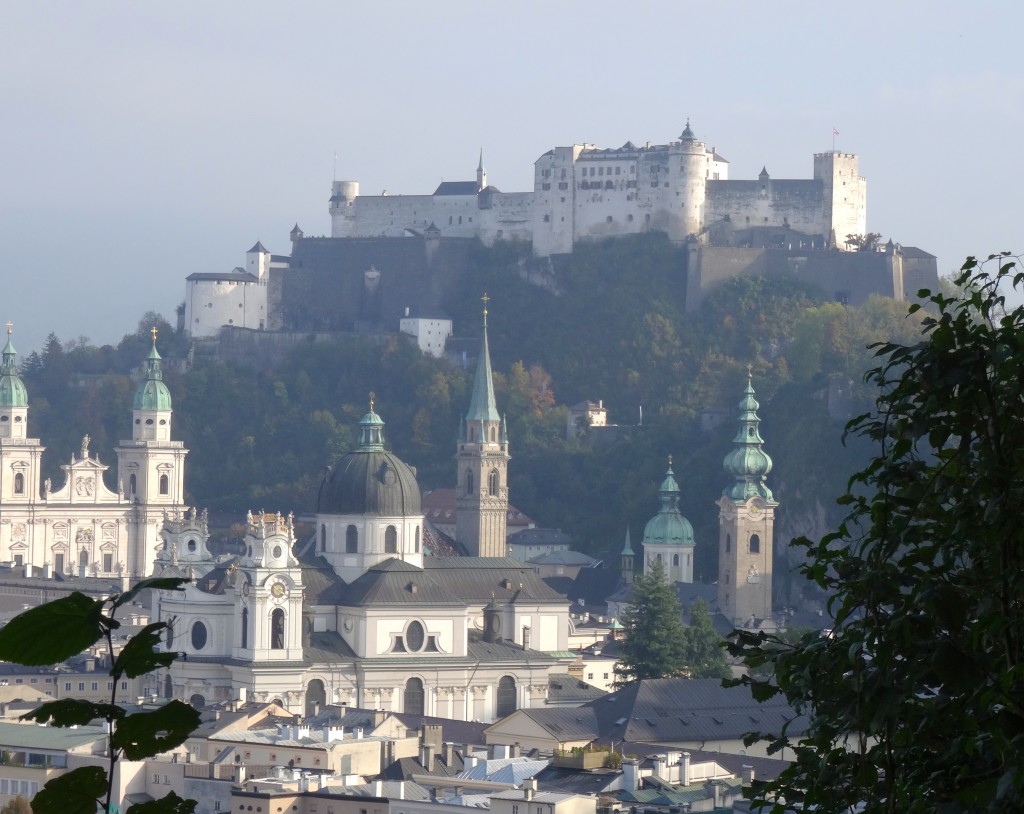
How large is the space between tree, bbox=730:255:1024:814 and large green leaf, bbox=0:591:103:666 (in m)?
2.29

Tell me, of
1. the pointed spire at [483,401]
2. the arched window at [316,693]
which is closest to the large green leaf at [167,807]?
the arched window at [316,693]

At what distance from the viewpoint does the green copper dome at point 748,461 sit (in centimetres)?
8856

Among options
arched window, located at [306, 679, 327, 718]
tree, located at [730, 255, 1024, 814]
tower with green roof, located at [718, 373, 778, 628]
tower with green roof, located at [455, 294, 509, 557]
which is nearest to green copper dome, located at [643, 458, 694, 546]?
tower with green roof, located at [718, 373, 778, 628]

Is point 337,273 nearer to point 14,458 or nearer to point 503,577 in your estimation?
point 14,458

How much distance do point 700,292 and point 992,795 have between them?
101186mm

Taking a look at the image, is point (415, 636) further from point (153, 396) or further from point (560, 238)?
point (560, 238)

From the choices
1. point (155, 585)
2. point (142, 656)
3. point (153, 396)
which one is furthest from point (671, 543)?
point (142, 656)

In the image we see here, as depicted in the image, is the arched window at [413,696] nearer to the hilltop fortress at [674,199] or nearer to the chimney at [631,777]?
the chimney at [631,777]

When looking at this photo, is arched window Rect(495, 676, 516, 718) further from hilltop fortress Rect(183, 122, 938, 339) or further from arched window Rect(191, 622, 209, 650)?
hilltop fortress Rect(183, 122, 938, 339)

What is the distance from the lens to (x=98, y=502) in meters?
98.4

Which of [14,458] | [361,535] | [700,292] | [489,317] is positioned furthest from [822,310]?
[361,535]

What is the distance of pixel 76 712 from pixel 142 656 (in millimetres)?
198

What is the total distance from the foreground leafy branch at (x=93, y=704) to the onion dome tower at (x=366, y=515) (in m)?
63.0

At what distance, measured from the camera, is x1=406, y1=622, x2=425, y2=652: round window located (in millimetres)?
67375
